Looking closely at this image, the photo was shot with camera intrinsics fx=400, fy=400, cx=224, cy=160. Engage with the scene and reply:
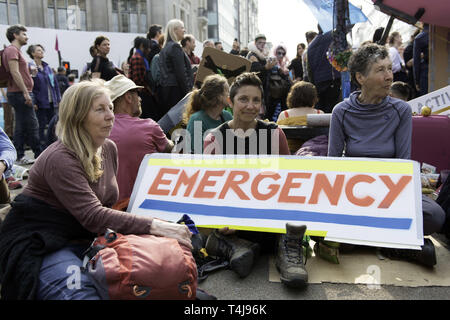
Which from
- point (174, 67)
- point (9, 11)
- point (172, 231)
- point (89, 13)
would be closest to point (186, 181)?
point (172, 231)

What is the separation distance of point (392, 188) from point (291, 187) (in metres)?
0.64

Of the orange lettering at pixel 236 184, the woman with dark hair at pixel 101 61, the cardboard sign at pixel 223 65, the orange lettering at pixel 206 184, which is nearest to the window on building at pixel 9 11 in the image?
the woman with dark hair at pixel 101 61

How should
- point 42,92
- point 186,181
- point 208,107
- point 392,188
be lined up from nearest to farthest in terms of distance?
point 392,188 < point 186,181 < point 208,107 < point 42,92

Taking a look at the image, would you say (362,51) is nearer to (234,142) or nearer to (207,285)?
(234,142)

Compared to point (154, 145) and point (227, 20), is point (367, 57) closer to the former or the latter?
point (154, 145)

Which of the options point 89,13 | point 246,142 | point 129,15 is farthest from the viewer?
point 129,15

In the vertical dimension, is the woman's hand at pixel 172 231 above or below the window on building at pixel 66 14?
below

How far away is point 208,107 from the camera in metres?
4.04

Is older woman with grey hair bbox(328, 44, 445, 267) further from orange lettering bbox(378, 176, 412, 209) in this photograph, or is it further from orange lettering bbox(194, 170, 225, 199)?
orange lettering bbox(194, 170, 225, 199)

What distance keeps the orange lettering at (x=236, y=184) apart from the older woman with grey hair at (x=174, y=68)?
10.3 ft

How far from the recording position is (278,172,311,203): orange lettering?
2.66m

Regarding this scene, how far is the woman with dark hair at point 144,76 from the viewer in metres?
6.10

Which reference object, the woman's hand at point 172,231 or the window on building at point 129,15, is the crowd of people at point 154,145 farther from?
the window on building at point 129,15

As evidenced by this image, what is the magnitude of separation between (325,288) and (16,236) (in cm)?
169
